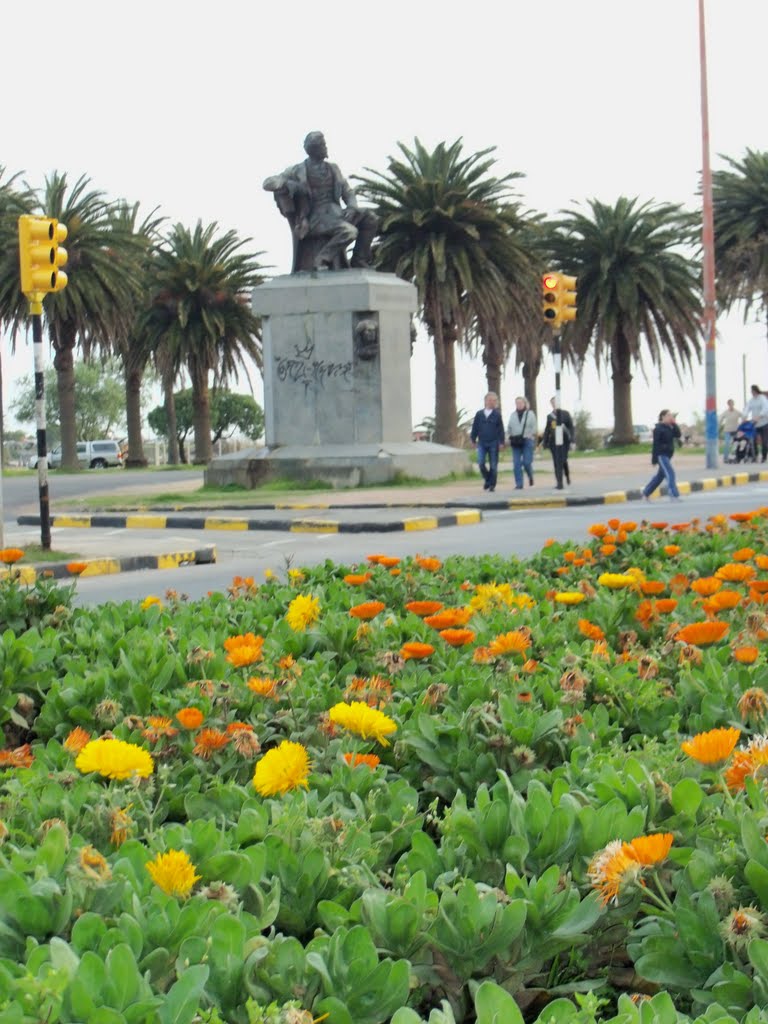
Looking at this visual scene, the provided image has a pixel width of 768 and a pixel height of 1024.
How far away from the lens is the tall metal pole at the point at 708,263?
29.9 m

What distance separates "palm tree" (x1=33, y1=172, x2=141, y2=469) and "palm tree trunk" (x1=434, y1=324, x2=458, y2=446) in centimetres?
992

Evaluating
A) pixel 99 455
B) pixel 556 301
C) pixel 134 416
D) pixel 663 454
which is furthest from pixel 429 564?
pixel 99 455

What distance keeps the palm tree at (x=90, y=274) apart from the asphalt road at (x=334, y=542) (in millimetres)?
24724

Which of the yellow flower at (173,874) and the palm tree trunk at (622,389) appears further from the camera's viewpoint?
the palm tree trunk at (622,389)

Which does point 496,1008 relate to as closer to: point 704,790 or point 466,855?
point 466,855

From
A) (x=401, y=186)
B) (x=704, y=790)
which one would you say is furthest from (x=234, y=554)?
(x=401, y=186)

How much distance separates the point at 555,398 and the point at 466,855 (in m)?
23.1

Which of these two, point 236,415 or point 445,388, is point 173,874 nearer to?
point 445,388

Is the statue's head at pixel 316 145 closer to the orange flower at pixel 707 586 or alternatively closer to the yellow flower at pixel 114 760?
the orange flower at pixel 707 586

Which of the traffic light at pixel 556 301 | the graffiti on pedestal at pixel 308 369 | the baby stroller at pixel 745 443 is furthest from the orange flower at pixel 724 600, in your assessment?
the baby stroller at pixel 745 443

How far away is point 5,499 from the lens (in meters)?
29.3

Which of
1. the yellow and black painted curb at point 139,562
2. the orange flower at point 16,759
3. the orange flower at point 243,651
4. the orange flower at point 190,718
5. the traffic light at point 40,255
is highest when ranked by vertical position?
the traffic light at point 40,255

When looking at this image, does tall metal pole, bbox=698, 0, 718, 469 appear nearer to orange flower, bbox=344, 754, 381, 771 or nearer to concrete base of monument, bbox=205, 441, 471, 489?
concrete base of monument, bbox=205, 441, 471, 489

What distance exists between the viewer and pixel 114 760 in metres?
2.72
